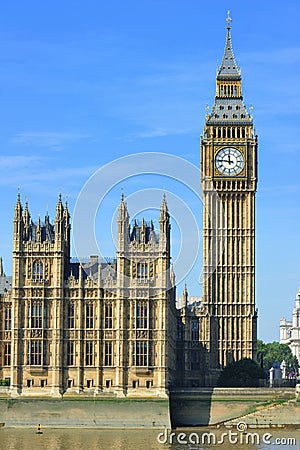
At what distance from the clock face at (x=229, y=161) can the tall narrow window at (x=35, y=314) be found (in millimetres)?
42646

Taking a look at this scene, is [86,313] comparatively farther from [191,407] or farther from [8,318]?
[191,407]

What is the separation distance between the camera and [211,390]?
136250mm

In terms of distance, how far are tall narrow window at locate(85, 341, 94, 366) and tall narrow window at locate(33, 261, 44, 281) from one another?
9.12 m

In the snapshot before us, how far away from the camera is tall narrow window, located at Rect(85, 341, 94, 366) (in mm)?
131125

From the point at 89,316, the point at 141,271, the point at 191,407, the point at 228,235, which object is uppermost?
the point at 228,235

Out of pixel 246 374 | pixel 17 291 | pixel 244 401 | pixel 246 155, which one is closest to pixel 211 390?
pixel 244 401

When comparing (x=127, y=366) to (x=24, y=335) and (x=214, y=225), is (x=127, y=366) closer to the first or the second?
(x=24, y=335)

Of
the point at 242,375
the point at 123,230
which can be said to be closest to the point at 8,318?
the point at 123,230

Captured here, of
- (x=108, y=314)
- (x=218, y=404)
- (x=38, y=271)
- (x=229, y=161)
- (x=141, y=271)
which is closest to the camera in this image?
(x=141, y=271)

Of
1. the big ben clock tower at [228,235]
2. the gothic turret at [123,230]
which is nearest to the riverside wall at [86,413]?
the gothic turret at [123,230]

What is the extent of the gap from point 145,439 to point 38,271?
25.5 meters

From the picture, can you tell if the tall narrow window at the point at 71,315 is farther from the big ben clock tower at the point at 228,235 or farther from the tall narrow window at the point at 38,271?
the big ben clock tower at the point at 228,235

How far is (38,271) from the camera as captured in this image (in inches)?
5207

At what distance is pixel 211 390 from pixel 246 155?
40.2m
